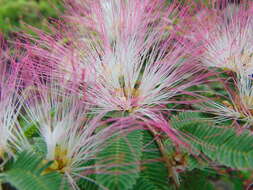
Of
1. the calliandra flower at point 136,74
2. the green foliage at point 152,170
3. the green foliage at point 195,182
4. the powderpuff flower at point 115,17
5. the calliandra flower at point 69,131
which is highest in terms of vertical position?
the powderpuff flower at point 115,17

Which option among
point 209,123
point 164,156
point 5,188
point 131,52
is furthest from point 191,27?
point 5,188

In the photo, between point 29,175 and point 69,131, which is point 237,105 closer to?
point 69,131

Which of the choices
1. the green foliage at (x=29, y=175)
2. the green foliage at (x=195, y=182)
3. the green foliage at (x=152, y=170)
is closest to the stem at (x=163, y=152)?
the green foliage at (x=152, y=170)

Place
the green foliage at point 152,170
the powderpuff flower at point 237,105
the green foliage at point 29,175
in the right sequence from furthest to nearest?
1. the powderpuff flower at point 237,105
2. the green foliage at point 152,170
3. the green foliage at point 29,175

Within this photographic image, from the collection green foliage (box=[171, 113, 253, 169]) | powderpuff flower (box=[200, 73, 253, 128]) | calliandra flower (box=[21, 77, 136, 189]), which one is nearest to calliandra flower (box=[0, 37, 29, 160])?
calliandra flower (box=[21, 77, 136, 189])

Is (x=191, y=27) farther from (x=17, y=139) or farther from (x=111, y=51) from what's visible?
(x=17, y=139)

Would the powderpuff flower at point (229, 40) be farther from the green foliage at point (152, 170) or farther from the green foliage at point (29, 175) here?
the green foliage at point (29, 175)
